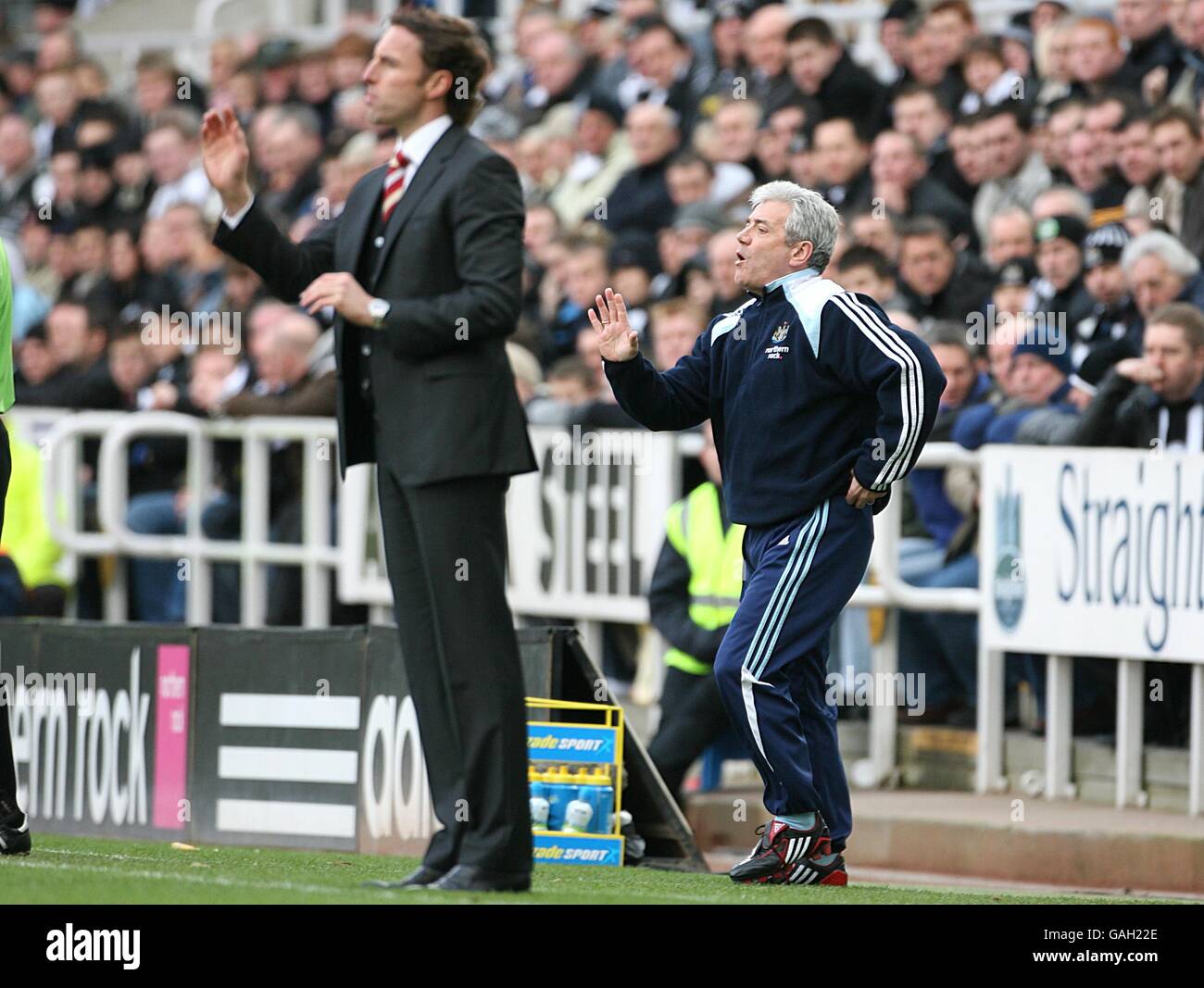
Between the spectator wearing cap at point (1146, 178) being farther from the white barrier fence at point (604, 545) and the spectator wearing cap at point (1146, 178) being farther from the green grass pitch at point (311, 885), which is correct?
the green grass pitch at point (311, 885)

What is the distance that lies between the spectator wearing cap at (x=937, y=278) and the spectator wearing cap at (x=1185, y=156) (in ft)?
3.53

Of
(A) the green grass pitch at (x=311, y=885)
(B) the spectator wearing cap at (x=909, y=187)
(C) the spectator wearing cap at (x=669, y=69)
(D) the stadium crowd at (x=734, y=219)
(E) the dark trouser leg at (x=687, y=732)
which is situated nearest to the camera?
(A) the green grass pitch at (x=311, y=885)

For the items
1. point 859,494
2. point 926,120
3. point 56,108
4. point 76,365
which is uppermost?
point 56,108

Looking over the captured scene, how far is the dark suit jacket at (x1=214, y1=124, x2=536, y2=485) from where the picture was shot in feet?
22.5

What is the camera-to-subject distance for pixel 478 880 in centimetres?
695

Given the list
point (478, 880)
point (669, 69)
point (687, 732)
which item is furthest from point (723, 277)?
point (478, 880)

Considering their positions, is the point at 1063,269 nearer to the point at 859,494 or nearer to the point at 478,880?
the point at 859,494

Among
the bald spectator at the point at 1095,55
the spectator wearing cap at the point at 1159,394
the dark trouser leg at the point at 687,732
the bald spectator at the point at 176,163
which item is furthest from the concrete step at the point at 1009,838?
the bald spectator at the point at 176,163

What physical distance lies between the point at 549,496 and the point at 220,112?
600 centimetres

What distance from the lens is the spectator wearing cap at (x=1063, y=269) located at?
12250 mm

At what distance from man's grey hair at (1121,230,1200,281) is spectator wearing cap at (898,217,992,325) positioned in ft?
4.04

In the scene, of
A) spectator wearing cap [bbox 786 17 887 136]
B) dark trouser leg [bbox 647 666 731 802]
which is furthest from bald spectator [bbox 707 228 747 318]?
dark trouser leg [bbox 647 666 731 802]

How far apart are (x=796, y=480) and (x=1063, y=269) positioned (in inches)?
171

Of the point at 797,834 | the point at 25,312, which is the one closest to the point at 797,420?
the point at 797,834
